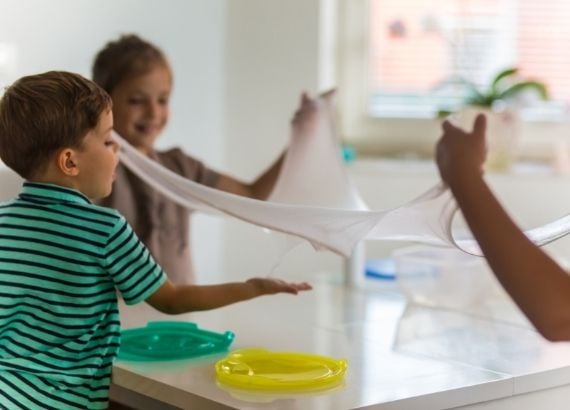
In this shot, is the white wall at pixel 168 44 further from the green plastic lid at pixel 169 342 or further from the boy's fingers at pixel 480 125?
the boy's fingers at pixel 480 125

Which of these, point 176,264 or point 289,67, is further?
point 289,67

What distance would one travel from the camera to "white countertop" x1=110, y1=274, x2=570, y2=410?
60.0 inches

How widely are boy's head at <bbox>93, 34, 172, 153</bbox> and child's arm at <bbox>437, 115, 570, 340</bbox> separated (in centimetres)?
119

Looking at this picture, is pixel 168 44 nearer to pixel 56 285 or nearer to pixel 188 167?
pixel 188 167

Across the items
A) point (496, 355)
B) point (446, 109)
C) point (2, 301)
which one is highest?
point (446, 109)

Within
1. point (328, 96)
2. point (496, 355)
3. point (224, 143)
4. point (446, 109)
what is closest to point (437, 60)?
point (446, 109)

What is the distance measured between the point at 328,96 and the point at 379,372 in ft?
2.61

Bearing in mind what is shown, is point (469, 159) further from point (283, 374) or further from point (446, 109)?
point (446, 109)

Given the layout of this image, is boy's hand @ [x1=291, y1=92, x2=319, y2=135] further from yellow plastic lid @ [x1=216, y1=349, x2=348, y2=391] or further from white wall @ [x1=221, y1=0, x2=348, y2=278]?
white wall @ [x1=221, y1=0, x2=348, y2=278]

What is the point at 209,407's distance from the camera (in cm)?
149

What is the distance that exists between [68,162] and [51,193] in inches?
1.9

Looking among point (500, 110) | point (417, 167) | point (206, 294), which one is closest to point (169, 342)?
point (206, 294)

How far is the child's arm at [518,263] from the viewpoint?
1257mm

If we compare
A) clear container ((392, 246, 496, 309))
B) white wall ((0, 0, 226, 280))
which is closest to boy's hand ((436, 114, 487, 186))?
clear container ((392, 246, 496, 309))
